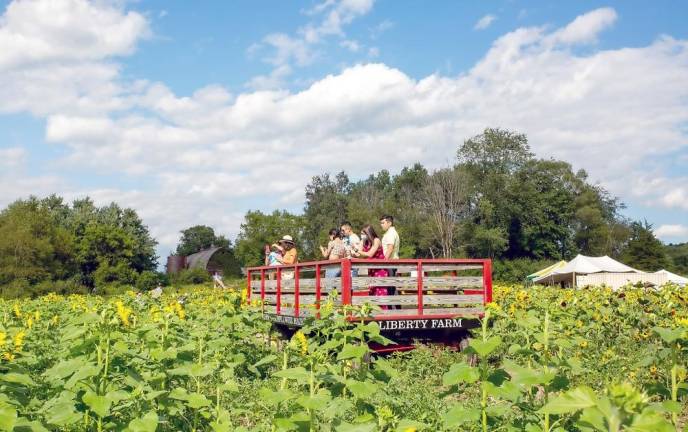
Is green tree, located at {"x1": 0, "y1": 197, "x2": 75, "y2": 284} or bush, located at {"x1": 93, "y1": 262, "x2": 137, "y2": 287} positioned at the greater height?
green tree, located at {"x1": 0, "y1": 197, "x2": 75, "y2": 284}

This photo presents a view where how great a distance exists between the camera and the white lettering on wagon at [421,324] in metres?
10.4

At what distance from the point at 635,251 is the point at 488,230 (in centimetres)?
1312

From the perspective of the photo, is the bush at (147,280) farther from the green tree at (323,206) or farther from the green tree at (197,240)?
the green tree at (197,240)

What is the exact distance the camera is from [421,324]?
10641mm

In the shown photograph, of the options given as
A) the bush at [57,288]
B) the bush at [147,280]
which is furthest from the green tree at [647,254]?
the bush at [57,288]

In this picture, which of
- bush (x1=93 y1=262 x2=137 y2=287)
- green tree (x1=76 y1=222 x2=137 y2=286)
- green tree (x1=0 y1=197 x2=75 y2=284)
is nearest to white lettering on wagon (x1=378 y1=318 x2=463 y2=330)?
green tree (x1=0 y1=197 x2=75 y2=284)

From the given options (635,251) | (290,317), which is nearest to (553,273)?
(635,251)

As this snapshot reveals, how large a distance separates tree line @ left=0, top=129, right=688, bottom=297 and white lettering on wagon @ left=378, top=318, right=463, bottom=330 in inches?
1712

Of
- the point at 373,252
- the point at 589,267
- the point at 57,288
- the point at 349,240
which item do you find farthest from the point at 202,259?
the point at 373,252

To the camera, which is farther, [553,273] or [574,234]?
[574,234]

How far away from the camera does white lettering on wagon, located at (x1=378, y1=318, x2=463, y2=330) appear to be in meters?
10.4

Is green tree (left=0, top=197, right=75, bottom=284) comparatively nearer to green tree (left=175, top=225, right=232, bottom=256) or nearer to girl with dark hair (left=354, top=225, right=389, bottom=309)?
girl with dark hair (left=354, top=225, right=389, bottom=309)

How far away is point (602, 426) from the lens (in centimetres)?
203

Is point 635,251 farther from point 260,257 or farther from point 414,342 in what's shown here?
point 414,342
